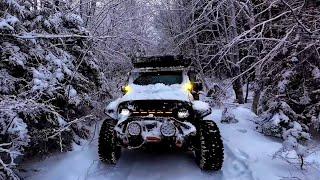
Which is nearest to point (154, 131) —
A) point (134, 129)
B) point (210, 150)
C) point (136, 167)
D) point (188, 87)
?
point (134, 129)

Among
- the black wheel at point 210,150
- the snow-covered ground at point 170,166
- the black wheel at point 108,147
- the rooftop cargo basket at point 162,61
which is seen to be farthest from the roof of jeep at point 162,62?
the black wheel at point 210,150

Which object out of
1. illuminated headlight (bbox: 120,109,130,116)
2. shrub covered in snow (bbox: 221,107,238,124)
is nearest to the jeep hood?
illuminated headlight (bbox: 120,109,130,116)

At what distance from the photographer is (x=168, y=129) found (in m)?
7.13

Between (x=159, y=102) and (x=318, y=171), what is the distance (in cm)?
312

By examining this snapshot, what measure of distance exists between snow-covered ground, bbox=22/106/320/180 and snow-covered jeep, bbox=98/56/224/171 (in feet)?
0.95

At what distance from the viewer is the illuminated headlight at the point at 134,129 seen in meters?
7.18

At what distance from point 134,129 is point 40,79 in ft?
7.16

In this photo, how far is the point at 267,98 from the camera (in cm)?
1022

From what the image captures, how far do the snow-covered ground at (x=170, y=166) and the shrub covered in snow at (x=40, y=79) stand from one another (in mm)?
496

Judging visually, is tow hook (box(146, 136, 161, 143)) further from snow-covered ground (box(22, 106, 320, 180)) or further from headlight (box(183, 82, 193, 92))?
headlight (box(183, 82, 193, 92))

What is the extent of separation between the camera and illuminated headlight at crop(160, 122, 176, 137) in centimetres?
711

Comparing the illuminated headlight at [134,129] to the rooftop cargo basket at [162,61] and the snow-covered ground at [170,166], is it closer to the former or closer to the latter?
the snow-covered ground at [170,166]

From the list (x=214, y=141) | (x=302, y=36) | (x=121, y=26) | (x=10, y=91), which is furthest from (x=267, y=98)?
(x=121, y=26)

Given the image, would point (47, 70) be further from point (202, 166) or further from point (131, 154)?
point (202, 166)
